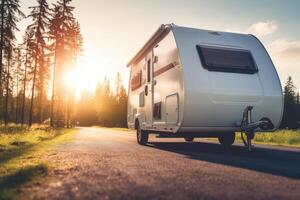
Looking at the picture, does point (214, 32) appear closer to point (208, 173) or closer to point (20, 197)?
point (208, 173)

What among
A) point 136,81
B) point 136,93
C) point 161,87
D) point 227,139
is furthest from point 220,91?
point 136,81

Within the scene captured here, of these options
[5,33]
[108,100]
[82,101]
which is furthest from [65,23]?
[82,101]

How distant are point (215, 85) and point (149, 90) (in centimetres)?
358

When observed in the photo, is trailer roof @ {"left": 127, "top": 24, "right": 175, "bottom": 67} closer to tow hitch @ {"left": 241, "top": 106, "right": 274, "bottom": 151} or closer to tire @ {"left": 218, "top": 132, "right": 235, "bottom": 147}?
tow hitch @ {"left": 241, "top": 106, "right": 274, "bottom": 151}

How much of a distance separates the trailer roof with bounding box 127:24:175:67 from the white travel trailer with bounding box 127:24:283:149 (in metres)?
0.04

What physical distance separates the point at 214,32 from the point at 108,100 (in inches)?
3492

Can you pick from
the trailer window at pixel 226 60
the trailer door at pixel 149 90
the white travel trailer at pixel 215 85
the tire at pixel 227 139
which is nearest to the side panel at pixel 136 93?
the trailer door at pixel 149 90

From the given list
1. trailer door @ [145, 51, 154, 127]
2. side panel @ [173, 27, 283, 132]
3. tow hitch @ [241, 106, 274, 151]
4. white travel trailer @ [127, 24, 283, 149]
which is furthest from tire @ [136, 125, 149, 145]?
tow hitch @ [241, 106, 274, 151]

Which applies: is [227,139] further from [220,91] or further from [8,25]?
[8,25]

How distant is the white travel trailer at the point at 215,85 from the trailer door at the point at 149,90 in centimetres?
100

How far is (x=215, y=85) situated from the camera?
9.65 meters

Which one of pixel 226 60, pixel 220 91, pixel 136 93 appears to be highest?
pixel 226 60

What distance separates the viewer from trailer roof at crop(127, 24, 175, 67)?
1111 centimetres

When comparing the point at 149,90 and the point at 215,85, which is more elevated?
the point at 149,90
